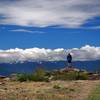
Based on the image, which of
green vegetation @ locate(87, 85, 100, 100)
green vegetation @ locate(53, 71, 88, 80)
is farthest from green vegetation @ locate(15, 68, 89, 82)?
green vegetation @ locate(87, 85, 100, 100)

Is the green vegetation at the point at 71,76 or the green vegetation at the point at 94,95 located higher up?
the green vegetation at the point at 71,76

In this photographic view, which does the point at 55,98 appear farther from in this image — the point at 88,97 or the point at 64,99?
the point at 88,97

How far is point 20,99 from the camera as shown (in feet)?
103

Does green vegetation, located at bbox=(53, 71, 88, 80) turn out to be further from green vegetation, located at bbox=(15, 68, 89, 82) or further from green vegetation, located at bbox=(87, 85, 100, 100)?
green vegetation, located at bbox=(87, 85, 100, 100)

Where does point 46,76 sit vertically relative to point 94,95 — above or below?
above

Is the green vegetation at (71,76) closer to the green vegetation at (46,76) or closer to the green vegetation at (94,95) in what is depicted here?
the green vegetation at (46,76)

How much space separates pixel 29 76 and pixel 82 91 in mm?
13725

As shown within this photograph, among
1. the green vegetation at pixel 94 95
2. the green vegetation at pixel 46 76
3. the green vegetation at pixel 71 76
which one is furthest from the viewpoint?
the green vegetation at pixel 71 76

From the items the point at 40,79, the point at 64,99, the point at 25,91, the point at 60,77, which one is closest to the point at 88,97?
the point at 64,99

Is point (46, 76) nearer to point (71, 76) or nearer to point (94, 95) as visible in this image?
point (71, 76)

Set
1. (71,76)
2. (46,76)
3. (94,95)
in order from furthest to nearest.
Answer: (46,76)
(71,76)
(94,95)

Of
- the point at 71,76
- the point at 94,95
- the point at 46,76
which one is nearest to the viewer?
the point at 94,95

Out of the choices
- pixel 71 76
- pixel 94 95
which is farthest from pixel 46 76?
pixel 94 95

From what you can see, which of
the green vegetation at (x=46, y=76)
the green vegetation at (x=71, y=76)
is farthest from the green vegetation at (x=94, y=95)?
the green vegetation at (x=71, y=76)
